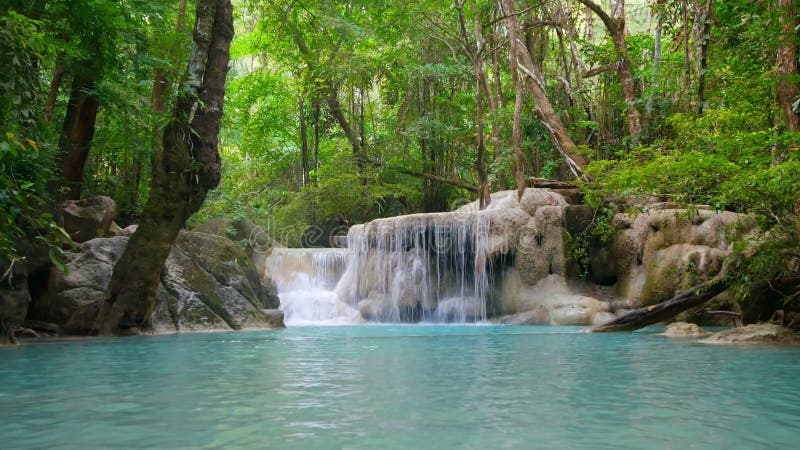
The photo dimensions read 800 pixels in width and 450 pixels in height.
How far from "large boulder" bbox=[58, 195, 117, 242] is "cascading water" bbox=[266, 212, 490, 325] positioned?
15.7ft

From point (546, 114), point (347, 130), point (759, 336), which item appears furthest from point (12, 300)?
point (347, 130)

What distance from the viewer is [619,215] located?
14562 millimetres

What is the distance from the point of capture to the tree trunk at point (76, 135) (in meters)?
11.7

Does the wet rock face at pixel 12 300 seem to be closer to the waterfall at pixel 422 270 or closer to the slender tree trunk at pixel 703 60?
the waterfall at pixel 422 270

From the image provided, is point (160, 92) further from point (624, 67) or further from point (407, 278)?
point (624, 67)

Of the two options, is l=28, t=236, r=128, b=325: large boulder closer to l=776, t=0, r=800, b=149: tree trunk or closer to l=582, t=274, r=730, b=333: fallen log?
l=582, t=274, r=730, b=333: fallen log

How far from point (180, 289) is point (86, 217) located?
2.34 meters

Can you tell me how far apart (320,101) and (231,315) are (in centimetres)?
1248

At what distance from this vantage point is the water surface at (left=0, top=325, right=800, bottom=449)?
9.78ft

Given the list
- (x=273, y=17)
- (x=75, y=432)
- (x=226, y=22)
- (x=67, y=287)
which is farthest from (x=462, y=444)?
(x=273, y=17)

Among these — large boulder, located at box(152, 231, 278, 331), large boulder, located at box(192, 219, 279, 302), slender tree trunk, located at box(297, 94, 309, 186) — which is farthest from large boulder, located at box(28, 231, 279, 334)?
slender tree trunk, located at box(297, 94, 309, 186)

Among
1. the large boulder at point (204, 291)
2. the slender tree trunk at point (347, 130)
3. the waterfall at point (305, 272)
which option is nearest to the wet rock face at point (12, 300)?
the large boulder at point (204, 291)

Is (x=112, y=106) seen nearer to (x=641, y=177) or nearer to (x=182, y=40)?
(x=182, y=40)

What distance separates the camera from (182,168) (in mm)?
9070
